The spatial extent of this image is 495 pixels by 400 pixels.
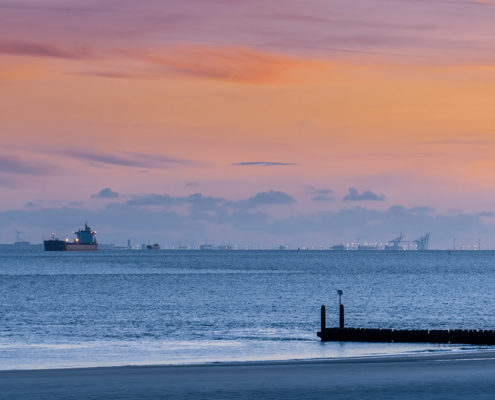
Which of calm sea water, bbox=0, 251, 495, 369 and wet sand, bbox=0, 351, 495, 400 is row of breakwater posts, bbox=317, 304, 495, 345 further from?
wet sand, bbox=0, 351, 495, 400

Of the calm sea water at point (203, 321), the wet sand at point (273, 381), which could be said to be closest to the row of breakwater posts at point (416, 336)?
the calm sea water at point (203, 321)

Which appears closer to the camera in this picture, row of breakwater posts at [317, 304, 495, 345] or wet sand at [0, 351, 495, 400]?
wet sand at [0, 351, 495, 400]

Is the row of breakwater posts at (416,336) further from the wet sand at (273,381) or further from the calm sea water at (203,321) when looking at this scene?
the wet sand at (273,381)

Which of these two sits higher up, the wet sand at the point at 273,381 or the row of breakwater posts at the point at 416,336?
the wet sand at the point at 273,381

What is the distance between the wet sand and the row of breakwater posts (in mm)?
10689

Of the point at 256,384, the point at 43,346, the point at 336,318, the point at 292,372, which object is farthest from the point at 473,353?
the point at 336,318

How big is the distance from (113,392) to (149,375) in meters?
4.03

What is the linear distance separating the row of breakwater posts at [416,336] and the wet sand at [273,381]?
1069 cm

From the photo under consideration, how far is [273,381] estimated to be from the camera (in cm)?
2358

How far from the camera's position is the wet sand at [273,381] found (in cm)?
2072

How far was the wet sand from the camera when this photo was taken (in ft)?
68.0

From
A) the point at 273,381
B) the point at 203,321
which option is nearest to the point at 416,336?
the point at 273,381

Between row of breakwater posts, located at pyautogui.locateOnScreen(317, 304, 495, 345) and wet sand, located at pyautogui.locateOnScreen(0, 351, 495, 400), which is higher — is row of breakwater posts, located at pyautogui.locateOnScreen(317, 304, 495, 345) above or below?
below

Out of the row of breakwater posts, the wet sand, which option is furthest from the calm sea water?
the wet sand
